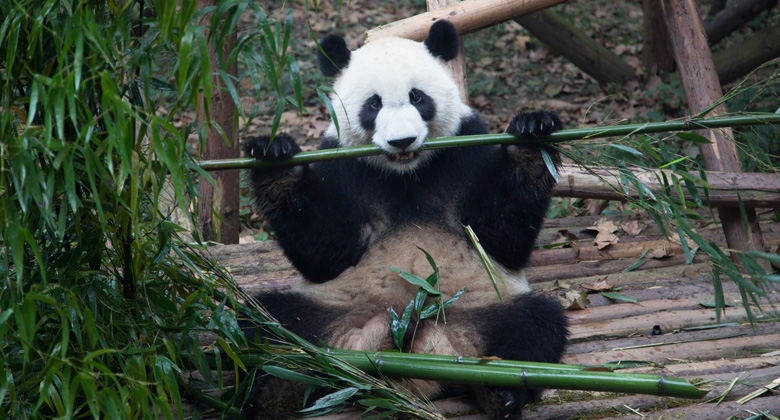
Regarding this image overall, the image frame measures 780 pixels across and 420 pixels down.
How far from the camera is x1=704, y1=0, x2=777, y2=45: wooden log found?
6488mm

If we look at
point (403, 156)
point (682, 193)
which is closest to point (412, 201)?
point (403, 156)

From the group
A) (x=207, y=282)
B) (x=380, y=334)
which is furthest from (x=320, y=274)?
(x=207, y=282)

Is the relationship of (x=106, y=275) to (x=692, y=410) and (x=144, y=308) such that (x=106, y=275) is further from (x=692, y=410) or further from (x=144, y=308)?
(x=692, y=410)

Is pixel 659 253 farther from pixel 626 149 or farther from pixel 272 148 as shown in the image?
pixel 272 148

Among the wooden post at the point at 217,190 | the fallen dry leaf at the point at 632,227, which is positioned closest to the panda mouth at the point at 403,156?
the wooden post at the point at 217,190

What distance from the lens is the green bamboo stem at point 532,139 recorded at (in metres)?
2.22

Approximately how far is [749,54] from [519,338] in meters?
5.00

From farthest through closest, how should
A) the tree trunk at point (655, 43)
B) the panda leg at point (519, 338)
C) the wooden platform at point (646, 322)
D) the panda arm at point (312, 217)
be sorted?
the tree trunk at point (655, 43) < the panda arm at point (312, 217) < the wooden platform at point (646, 322) < the panda leg at point (519, 338)

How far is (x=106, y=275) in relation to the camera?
2154 millimetres

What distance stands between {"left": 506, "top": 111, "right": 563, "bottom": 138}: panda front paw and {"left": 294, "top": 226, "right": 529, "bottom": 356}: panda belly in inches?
23.9

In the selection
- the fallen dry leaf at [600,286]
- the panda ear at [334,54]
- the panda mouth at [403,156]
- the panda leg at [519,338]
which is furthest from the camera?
the fallen dry leaf at [600,286]

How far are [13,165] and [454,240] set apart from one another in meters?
1.78

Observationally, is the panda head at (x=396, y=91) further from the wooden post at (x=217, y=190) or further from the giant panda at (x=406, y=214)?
the wooden post at (x=217, y=190)

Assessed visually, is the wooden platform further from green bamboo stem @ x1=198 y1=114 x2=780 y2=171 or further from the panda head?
the panda head
